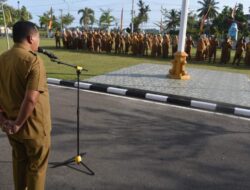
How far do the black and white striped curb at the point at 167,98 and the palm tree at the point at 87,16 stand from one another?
72936 millimetres

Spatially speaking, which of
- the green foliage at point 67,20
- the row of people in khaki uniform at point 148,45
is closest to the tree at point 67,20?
the green foliage at point 67,20

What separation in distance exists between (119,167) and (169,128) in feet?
7.16

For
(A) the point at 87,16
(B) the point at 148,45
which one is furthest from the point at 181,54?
(A) the point at 87,16

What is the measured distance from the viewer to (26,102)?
112 inches

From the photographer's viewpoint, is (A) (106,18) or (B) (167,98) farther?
(A) (106,18)

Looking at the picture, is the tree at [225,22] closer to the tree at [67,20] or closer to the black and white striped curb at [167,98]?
the tree at [67,20]

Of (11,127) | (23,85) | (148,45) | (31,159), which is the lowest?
(31,159)

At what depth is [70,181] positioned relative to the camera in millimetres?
4152

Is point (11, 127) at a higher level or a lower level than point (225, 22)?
lower

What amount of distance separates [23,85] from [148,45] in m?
20.8

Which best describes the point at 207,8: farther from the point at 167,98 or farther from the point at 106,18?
the point at 167,98

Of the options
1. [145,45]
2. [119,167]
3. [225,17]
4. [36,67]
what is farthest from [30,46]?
[225,17]

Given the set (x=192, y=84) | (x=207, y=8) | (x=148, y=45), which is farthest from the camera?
(x=207, y=8)

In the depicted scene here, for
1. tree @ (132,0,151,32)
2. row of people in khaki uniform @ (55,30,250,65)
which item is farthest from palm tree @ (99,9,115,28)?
row of people in khaki uniform @ (55,30,250,65)
